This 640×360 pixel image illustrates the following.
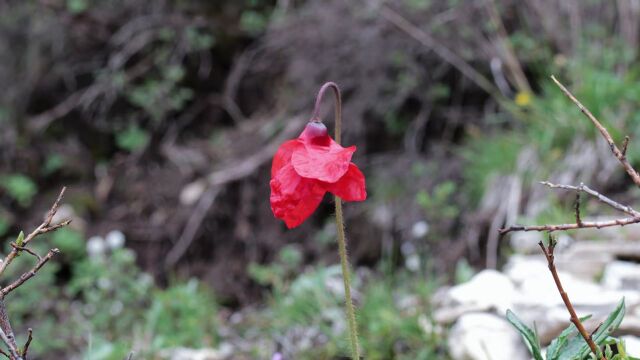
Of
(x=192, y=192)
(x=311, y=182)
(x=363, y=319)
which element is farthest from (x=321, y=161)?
(x=192, y=192)

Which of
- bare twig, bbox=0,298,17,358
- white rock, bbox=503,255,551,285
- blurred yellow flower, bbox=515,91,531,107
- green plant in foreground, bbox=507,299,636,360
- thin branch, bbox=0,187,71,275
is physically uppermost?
thin branch, bbox=0,187,71,275

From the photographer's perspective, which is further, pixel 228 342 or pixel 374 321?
pixel 228 342

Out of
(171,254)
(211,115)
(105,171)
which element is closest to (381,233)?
(171,254)

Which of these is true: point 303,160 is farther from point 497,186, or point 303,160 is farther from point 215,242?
point 215,242

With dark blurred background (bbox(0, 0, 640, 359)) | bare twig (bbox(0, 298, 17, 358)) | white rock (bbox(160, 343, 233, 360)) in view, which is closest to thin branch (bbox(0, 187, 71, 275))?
bare twig (bbox(0, 298, 17, 358))

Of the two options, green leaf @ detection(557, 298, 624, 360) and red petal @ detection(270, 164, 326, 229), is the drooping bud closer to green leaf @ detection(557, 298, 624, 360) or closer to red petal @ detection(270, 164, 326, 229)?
red petal @ detection(270, 164, 326, 229)
